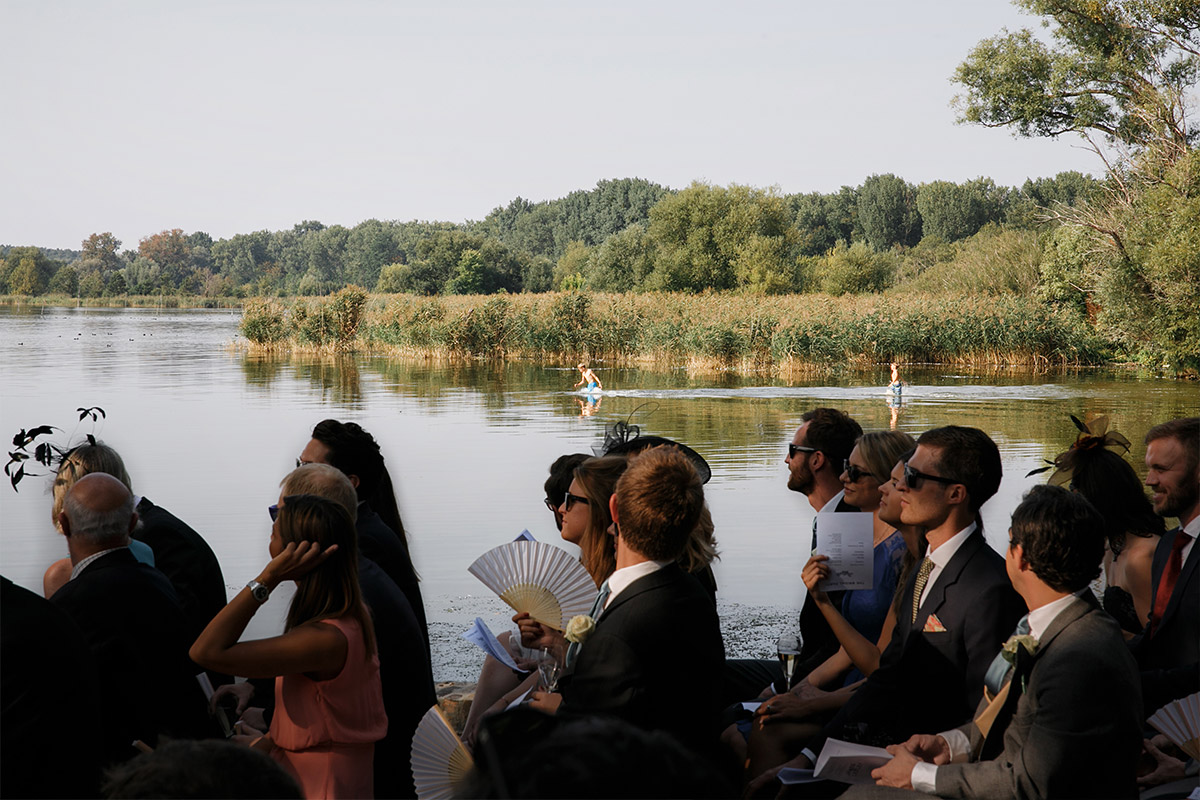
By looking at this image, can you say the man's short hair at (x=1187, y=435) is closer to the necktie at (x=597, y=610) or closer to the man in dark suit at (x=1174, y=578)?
the man in dark suit at (x=1174, y=578)

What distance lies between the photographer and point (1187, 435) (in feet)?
14.3

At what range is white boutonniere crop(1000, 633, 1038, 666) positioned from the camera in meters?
2.88

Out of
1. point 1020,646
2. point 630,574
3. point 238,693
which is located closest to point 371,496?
point 238,693

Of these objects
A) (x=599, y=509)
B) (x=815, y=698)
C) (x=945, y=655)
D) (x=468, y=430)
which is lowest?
(x=468, y=430)

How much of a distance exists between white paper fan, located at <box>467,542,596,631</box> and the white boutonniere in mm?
1362

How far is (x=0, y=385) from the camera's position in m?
26.5

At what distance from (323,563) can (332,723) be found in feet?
1.47

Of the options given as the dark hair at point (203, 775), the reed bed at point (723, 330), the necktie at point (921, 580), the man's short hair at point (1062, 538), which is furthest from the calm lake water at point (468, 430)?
→ the dark hair at point (203, 775)

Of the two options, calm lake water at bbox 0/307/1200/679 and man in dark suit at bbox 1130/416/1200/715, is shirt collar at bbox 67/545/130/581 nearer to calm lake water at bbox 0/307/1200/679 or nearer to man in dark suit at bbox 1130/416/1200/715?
man in dark suit at bbox 1130/416/1200/715

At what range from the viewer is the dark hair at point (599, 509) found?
3965mm

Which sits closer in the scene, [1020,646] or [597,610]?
[1020,646]

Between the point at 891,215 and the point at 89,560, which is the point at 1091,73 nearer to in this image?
the point at 89,560

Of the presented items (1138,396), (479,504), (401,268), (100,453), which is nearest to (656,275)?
(401,268)

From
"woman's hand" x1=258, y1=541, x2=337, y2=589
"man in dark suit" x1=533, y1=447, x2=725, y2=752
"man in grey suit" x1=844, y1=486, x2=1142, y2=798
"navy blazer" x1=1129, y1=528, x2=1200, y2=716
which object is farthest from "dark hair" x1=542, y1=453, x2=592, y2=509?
"navy blazer" x1=1129, y1=528, x2=1200, y2=716
